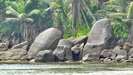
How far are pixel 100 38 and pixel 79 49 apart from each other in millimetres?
3150

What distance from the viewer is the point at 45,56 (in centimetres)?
5956

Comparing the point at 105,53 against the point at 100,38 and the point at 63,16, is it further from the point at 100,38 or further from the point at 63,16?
the point at 63,16

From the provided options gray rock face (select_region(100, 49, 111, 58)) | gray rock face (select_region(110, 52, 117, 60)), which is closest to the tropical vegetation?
gray rock face (select_region(110, 52, 117, 60))

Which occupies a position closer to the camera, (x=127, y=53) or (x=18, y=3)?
(x=127, y=53)

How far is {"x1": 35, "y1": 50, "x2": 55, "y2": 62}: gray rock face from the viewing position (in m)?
59.2

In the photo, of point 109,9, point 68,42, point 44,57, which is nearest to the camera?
point 44,57

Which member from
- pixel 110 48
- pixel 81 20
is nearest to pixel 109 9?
pixel 81 20

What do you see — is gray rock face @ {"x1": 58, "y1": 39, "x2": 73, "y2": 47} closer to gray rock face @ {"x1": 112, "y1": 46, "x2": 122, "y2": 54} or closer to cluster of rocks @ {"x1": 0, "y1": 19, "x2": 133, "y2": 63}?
cluster of rocks @ {"x1": 0, "y1": 19, "x2": 133, "y2": 63}

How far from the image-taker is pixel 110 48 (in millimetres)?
62594

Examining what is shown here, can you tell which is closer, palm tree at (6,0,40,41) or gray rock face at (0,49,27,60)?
gray rock face at (0,49,27,60)

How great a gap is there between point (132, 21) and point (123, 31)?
176cm

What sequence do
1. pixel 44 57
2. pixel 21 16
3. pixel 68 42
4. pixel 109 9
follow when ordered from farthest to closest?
pixel 21 16 → pixel 109 9 → pixel 68 42 → pixel 44 57

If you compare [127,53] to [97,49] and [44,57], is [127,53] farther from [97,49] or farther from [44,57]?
[44,57]

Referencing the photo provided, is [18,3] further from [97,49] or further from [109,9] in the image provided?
[97,49]
